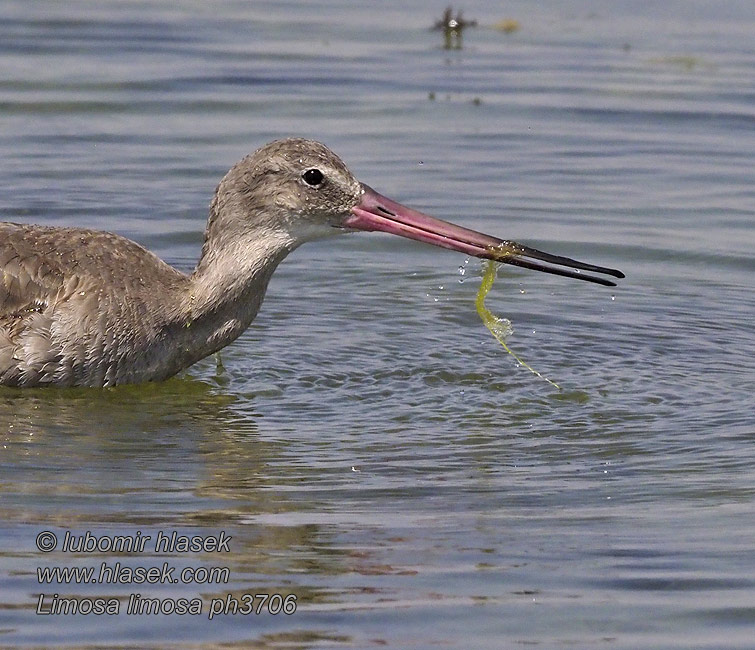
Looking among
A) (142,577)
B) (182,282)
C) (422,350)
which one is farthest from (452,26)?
(142,577)

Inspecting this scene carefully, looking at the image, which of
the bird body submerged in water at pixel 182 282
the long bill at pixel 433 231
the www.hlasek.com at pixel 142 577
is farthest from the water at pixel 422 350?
the long bill at pixel 433 231

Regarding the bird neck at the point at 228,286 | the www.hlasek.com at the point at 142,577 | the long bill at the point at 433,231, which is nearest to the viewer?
the www.hlasek.com at the point at 142,577

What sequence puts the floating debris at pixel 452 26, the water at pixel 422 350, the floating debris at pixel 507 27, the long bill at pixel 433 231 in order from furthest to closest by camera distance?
the floating debris at pixel 507 27 < the floating debris at pixel 452 26 < the long bill at pixel 433 231 < the water at pixel 422 350

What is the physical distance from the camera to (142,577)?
590 cm

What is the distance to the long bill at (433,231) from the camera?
815cm

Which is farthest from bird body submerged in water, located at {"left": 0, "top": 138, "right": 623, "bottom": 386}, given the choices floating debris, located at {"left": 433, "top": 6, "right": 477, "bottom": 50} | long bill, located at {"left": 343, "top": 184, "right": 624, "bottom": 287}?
floating debris, located at {"left": 433, "top": 6, "right": 477, "bottom": 50}

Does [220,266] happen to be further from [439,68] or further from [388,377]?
[439,68]

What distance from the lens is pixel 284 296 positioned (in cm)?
994

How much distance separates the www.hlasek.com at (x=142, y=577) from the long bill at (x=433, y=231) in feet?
7.76

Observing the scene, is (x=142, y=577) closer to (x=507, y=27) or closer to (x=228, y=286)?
(x=228, y=286)

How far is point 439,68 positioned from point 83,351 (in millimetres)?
7374

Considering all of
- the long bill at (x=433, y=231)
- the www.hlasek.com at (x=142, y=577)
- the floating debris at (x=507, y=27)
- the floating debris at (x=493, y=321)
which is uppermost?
the floating debris at (x=507, y=27)

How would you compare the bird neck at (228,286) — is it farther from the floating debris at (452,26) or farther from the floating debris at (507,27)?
the floating debris at (507,27)

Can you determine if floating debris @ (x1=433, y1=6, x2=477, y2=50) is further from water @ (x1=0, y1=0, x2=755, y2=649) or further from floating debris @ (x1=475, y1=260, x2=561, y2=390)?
floating debris @ (x1=475, y1=260, x2=561, y2=390)
